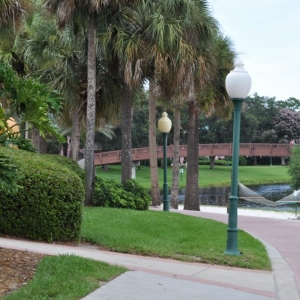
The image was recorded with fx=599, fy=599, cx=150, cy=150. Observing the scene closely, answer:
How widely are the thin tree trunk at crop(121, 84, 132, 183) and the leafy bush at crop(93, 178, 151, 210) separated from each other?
0.70 metres

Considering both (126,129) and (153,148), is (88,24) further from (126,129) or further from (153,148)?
(153,148)

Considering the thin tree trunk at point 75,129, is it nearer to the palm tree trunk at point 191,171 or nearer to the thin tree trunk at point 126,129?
the thin tree trunk at point 126,129

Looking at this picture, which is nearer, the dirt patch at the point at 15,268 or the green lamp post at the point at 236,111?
the dirt patch at the point at 15,268

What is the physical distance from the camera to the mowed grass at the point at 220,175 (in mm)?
59375

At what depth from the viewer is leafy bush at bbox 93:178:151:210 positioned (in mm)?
18547

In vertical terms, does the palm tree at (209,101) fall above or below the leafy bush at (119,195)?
above

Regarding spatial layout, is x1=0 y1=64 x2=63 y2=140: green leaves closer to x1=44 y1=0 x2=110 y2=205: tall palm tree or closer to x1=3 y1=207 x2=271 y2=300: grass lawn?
x1=3 y1=207 x2=271 y2=300: grass lawn

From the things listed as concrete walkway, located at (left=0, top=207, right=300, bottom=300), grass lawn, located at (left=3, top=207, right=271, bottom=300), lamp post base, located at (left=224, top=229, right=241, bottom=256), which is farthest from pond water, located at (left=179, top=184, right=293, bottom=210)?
concrete walkway, located at (left=0, top=207, right=300, bottom=300)

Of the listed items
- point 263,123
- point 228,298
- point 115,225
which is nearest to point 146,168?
point 263,123

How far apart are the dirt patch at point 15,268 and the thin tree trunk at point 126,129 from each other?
1180 cm

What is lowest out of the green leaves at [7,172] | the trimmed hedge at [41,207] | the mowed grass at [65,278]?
the mowed grass at [65,278]

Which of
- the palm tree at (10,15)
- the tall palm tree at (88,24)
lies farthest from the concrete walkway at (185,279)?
the tall palm tree at (88,24)

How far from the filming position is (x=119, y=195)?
1894cm

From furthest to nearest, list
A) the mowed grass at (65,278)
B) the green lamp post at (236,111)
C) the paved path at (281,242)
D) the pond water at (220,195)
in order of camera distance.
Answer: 1. the pond water at (220,195)
2. the green lamp post at (236,111)
3. the paved path at (281,242)
4. the mowed grass at (65,278)
